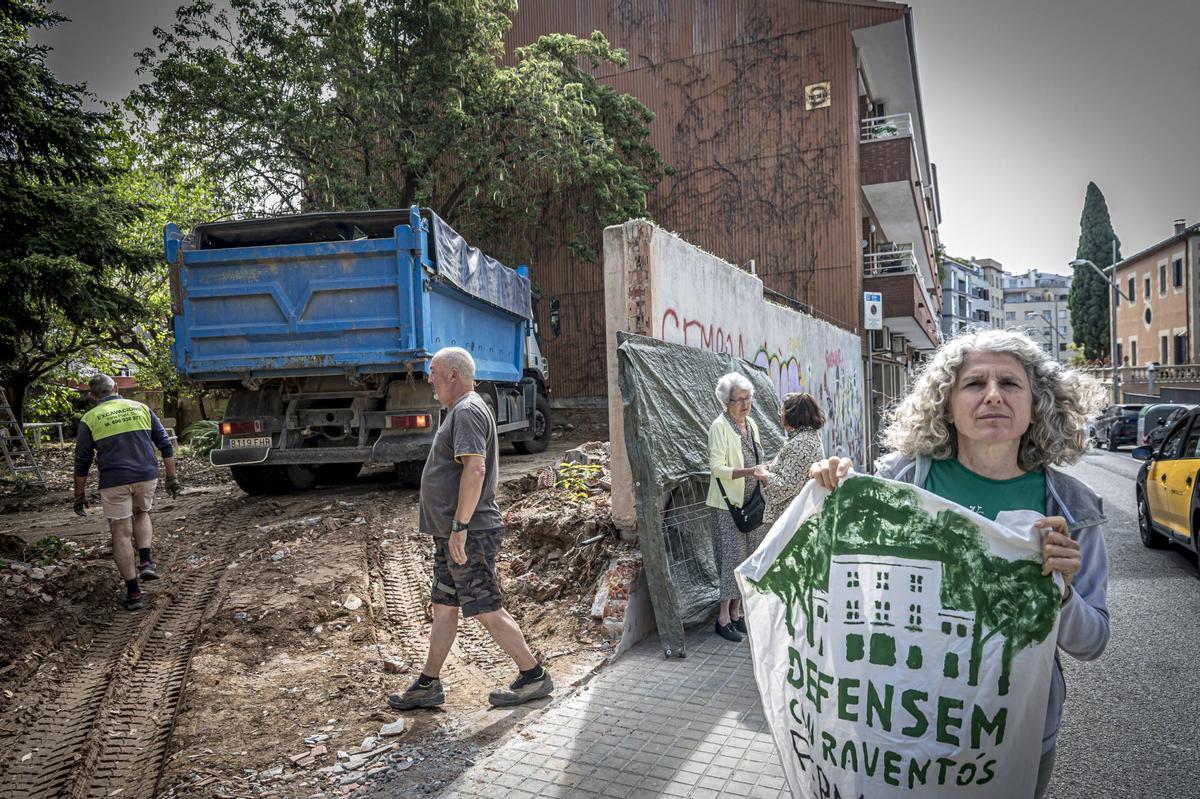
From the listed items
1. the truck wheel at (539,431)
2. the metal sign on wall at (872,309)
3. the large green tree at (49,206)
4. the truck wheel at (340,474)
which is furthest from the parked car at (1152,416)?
the large green tree at (49,206)

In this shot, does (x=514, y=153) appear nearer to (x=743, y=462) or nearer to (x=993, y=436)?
(x=743, y=462)

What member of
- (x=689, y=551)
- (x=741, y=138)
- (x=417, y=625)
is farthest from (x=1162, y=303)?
(x=417, y=625)

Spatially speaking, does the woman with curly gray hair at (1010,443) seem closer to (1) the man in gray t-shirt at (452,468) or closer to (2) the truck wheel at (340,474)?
(1) the man in gray t-shirt at (452,468)

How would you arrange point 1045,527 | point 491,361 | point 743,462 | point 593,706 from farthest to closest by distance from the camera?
1. point 491,361
2. point 743,462
3. point 593,706
4. point 1045,527

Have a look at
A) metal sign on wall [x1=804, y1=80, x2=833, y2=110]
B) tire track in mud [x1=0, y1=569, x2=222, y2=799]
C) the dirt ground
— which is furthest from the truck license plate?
metal sign on wall [x1=804, y1=80, x2=833, y2=110]

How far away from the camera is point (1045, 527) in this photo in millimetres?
1889

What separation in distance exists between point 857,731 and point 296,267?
8.14 metres

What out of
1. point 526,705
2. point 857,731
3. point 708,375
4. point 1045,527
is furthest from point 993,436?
point 708,375

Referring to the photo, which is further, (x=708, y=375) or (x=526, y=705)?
(x=708, y=375)

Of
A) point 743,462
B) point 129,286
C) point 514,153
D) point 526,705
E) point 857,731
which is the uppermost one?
point 514,153

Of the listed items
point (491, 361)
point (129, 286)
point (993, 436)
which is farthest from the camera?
point (129, 286)

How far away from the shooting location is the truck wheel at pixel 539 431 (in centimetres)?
1396

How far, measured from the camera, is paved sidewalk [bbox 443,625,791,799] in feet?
10.7

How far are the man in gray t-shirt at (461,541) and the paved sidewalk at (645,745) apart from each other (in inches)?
16.3
